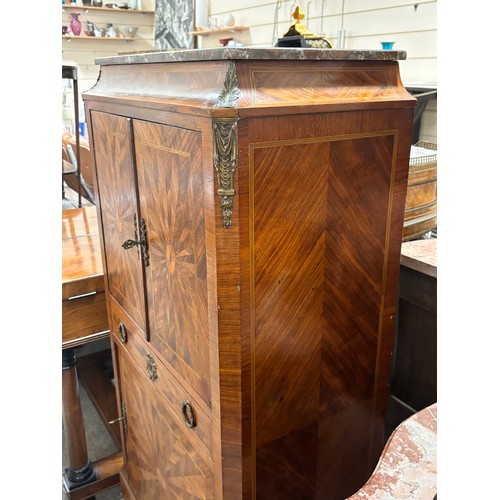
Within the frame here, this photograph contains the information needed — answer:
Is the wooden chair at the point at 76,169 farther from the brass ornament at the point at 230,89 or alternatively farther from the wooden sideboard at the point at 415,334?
the brass ornament at the point at 230,89

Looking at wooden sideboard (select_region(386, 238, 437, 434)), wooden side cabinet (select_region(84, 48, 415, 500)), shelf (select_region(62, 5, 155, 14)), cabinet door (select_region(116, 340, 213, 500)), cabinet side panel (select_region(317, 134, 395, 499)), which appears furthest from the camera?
shelf (select_region(62, 5, 155, 14))

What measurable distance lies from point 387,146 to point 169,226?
438 mm

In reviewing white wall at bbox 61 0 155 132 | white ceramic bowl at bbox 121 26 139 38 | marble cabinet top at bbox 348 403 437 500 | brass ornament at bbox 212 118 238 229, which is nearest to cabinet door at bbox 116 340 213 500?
marble cabinet top at bbox 348 403 437 500

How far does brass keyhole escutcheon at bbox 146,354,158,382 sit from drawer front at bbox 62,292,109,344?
0.46 meters

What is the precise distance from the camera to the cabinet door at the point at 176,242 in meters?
0.84

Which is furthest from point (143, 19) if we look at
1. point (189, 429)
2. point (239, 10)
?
point (189, 429)

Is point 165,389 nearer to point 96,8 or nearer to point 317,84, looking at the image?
point 317,84

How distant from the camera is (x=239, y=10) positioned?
156 inches

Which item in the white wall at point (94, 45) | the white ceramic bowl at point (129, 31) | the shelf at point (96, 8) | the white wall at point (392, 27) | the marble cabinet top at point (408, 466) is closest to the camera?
the marble cabinet top at point (408, 466)

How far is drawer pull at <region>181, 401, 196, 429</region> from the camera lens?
1.04 meters

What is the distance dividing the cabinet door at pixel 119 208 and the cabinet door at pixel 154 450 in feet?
0.71

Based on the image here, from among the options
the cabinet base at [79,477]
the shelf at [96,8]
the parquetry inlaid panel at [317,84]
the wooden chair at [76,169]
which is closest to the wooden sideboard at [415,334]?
the parquetry inlaid panel at [317,84]

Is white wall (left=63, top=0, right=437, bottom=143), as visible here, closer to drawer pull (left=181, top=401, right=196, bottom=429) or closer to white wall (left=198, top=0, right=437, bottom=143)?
white wall (left=198, top=0, right=437, bottom=143)

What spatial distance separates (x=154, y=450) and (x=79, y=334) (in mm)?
461
